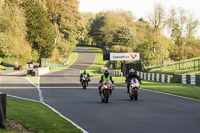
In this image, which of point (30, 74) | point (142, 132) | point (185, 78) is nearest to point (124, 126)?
point (142, 132)

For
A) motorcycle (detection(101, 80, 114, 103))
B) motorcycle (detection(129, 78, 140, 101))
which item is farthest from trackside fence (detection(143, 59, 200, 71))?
motorcycle (detection(101, 80, 114, 103))

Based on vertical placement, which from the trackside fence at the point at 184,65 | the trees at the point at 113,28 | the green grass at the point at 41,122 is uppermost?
the trees at the point at 113,28

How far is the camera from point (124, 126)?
409 inches

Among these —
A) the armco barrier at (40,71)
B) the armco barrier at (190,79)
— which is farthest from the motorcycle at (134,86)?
the armco barrier at (40,71)

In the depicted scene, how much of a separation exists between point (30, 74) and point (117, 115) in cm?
4595

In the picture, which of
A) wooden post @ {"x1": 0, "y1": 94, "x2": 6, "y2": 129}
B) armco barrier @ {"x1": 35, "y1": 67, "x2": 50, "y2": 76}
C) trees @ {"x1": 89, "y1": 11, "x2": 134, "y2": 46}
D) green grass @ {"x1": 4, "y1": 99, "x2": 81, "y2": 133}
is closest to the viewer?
wooden post @ {"x1": 0, "y1": 94, "x2": 6, "y2": 129}

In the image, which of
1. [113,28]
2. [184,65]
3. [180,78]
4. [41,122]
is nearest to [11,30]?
[184,65]

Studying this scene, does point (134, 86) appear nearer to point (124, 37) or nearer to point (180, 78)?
point (180, 78)

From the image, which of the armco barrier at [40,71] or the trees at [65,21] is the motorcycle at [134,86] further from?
the trees at [65,21]

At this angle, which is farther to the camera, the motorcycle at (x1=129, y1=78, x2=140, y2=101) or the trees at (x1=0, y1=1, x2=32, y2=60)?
the trees at (x1=0, y1=1, x2=32, y2=60)

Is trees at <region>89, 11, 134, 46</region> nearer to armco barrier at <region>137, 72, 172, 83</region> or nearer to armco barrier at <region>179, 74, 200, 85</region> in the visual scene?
armco barrier at <region>137, 72, 172, 83</region>

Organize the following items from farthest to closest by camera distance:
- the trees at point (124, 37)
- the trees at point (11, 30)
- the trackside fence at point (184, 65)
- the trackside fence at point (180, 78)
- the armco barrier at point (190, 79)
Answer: the trees at point (124, 37), the trees at point (11, 30), the trackside fence at point (184, 65), the trackside fence at point (180, 78), the armco barrier at point (190, 79)

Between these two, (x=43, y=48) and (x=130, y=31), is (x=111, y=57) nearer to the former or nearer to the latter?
(x=43, y=48)

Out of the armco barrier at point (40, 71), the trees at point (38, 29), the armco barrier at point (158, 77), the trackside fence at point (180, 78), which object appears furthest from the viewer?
the trees at point (38, 29)
